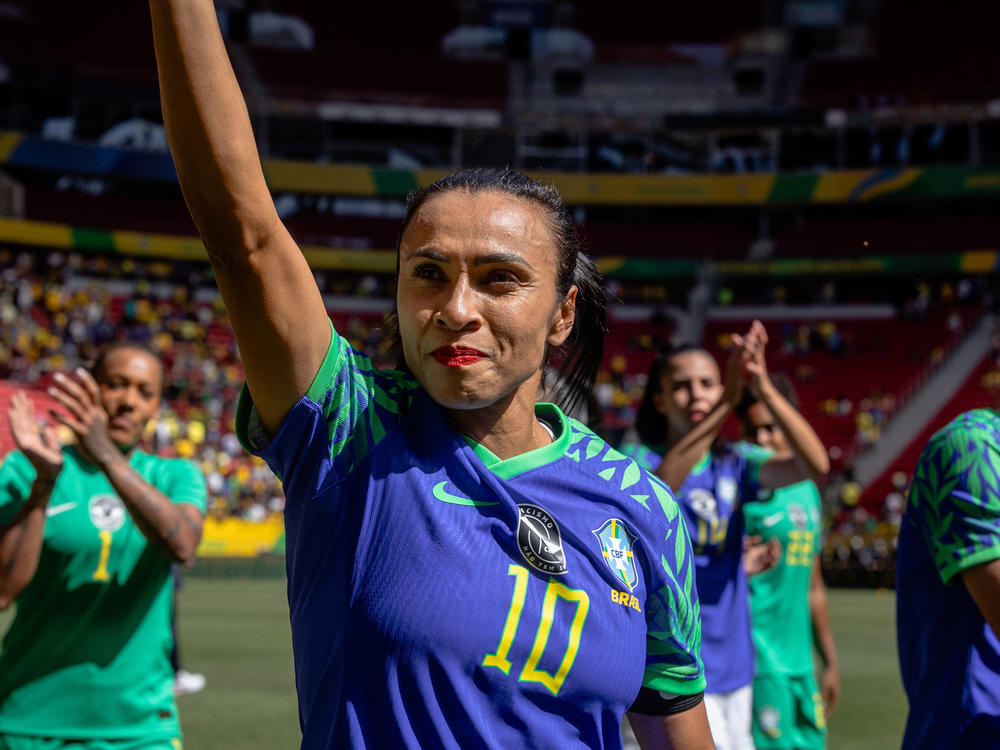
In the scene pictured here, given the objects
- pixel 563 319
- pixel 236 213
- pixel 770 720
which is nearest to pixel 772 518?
pixel 770 720

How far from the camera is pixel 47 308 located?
108 ft

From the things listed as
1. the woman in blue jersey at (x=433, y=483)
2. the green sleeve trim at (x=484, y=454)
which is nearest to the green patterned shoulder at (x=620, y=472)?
the woman in blue jersey at (x=433, y=483)

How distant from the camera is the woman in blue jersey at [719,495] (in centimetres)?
503

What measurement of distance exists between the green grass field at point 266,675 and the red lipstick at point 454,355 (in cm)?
705

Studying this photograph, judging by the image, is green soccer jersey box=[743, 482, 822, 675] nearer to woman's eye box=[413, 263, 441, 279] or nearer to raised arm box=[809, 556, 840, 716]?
raised arm box=[809, 556, 840, 716]

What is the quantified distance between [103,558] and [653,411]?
2732 millimetres

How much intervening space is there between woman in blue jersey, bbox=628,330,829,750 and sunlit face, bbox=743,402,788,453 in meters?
0.98

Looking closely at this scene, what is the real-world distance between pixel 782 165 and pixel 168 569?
3930 cm

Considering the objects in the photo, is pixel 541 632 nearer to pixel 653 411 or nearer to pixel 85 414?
pixel 85 414

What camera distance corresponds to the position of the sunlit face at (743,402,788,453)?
6.36 m

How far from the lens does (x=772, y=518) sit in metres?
6.45

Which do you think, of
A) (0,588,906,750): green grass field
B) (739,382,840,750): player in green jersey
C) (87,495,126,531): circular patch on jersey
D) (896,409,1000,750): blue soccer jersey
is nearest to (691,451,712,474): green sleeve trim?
(739,382,840,750): player in green jersey

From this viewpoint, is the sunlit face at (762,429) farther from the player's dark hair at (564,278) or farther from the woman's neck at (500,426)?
the woman's neck at (500,426)

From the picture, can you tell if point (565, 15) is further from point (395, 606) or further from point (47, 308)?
point (395, 606)
